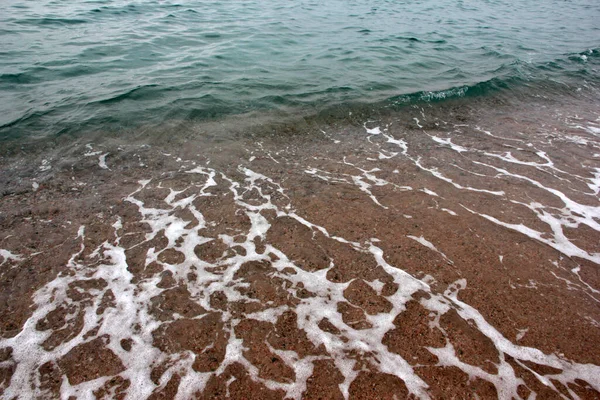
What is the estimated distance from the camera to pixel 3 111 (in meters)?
10.3

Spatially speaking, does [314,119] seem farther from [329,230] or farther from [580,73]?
[580,73]

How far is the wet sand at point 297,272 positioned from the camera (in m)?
3.99

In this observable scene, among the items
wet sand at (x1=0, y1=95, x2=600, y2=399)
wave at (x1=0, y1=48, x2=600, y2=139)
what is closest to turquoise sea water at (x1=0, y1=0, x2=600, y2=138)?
wave at (x1=0, y1=48, x2=600, y2=139)

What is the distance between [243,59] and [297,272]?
13104 millimetres

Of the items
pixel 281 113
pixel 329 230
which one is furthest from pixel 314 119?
pixel 329 230

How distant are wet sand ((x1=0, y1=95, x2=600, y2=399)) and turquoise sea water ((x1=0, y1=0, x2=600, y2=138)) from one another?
3.15 m

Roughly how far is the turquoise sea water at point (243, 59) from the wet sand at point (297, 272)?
10.3 feet

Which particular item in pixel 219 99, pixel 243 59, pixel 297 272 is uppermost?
pixel 243 59

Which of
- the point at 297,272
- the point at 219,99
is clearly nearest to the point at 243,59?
the point at 219,99

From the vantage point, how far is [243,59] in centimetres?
1589

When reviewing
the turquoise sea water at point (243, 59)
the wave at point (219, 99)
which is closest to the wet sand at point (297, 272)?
the wave at point (219, 99)

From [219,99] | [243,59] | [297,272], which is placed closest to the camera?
[297,272]

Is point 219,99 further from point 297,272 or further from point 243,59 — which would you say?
point 297,272

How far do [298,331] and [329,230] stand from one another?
2093mm
